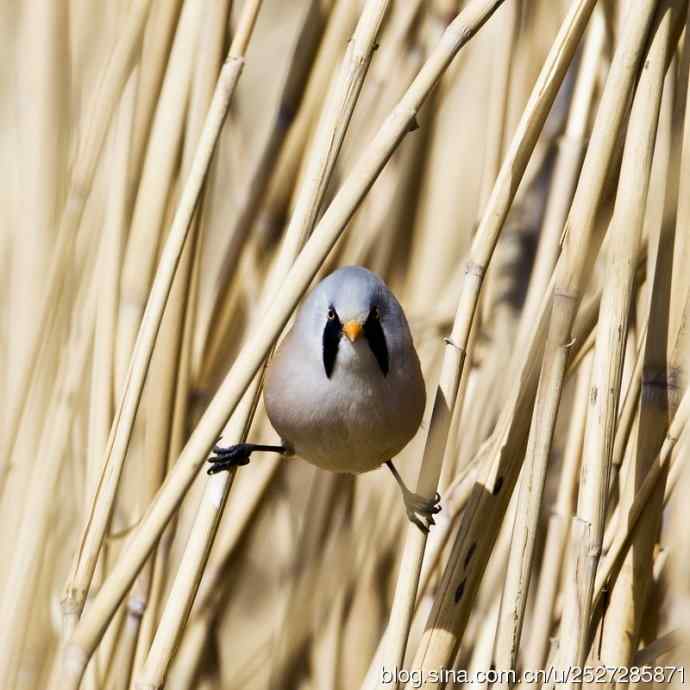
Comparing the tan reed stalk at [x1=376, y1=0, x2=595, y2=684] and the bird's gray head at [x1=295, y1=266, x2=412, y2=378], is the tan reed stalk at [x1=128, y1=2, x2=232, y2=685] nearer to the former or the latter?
the bird's gray head at [x1=295, y1=266, x2=412, y2=378]

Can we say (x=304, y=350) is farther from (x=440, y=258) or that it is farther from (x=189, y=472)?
(x=440, y=258)

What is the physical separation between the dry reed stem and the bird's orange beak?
0.24 meters

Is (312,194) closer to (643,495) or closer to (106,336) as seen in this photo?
(106,336)

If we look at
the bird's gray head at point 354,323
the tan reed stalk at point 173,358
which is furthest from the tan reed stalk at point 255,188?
the bird's gray head at point 354,323

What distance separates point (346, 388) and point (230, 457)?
0.17 metres

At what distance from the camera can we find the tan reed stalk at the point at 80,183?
1375mm

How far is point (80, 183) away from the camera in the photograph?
4.69ft

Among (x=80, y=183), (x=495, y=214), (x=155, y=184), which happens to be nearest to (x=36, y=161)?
(x=80, y=183)

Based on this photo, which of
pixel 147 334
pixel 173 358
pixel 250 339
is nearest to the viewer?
pixel 250 339

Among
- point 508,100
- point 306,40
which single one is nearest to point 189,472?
point 508,100

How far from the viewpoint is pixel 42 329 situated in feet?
4.89

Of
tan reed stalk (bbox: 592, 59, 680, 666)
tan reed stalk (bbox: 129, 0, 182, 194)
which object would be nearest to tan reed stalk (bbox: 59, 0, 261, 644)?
tan reed stalk (bbox: 129, 0, 182, 194)

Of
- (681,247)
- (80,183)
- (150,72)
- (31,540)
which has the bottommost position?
(31,540)

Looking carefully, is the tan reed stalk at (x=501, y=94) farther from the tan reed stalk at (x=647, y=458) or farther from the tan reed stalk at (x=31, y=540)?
the tan reed stalk at (x=31, y=540)
